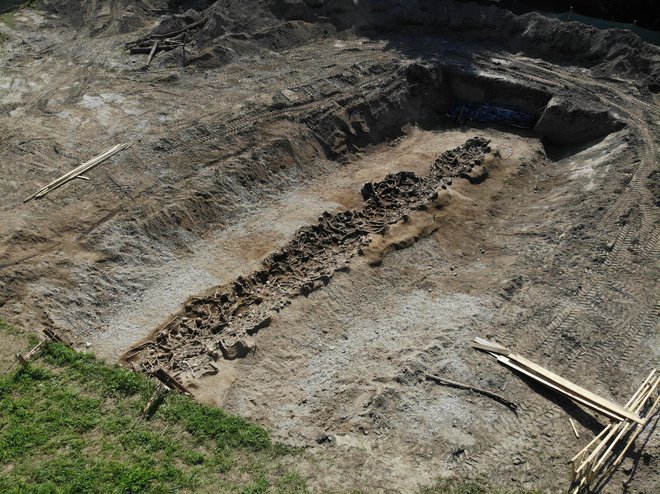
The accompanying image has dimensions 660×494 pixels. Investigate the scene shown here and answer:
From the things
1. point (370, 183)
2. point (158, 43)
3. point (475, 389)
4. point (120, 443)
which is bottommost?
point (120, 443)

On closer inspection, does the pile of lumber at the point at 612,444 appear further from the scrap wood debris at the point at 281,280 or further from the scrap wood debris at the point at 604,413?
the scrap wood debris at the point at 281,280

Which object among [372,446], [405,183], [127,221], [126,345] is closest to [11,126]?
[127,221]

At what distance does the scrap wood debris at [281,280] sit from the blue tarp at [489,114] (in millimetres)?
3235

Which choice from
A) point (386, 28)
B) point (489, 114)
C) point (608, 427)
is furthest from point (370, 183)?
point (608, 427)

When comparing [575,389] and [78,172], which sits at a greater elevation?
[78,172]

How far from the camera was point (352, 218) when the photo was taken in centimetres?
1956

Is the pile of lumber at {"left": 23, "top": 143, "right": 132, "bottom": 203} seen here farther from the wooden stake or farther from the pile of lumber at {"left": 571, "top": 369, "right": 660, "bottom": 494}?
the pile of lumber at {"left": 571, "top": 369, "right": 660, "bottom": 494}

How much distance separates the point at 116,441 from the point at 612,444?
1036cm

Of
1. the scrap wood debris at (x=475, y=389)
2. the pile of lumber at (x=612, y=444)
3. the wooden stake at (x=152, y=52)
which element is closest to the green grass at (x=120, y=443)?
the pile of lumber at (x=612, y=444)

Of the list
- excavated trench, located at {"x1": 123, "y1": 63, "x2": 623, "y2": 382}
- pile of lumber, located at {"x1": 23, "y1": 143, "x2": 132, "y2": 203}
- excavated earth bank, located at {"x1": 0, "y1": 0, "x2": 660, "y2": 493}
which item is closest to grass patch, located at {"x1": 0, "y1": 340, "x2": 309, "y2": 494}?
excavated earth bank, located at {"x1": 0, "y1": 0, "x2": 660, "y2": 493}

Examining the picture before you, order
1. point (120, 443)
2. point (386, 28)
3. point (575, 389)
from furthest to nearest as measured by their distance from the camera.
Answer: point (386, 28), point (575, 389), point (120, 443)

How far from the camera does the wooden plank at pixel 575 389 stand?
1241 centimetres

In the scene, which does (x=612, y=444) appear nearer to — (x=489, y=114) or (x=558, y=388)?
(x=558, y=388)

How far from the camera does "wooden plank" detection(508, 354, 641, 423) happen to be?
12.4 metres
